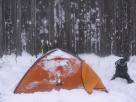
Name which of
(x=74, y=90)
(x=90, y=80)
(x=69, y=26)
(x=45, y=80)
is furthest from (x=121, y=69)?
(x=69, y=26)

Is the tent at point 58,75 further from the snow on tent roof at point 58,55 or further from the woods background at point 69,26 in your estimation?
the woods background at point 69,26

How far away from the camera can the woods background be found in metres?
10.8

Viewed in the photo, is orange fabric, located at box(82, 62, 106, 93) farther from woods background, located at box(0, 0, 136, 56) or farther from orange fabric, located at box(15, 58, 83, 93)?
woods background, located at box(0, 0, 136, 56)

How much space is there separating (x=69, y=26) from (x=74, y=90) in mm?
2398

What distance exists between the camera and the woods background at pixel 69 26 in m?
10.8

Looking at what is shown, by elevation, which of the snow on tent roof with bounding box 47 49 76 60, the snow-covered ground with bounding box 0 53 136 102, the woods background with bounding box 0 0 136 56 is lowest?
the snow-covered ground with bounding box 0 53 136 102

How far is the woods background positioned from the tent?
1.50 m

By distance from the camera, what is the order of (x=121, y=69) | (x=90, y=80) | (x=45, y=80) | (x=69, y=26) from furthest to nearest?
(x=69, y=26), (x=121, y=69), (x=45, y=80), (x=90, y=80)

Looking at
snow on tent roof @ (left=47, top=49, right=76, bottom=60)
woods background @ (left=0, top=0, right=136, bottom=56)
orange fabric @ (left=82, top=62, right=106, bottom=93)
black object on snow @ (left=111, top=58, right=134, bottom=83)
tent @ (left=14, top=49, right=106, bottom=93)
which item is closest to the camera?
orange fabric @ (left=82, top=62, right=106, bottom=93)

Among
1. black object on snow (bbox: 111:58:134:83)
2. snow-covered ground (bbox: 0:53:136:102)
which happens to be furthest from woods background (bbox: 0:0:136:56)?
black object on snow (bbox: 111:58:134:83)

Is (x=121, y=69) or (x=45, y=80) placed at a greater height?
(x=121, y=69)

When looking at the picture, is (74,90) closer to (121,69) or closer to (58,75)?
(58,75)

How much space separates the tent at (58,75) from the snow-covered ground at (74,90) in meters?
0.26

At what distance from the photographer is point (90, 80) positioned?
9156 mm
